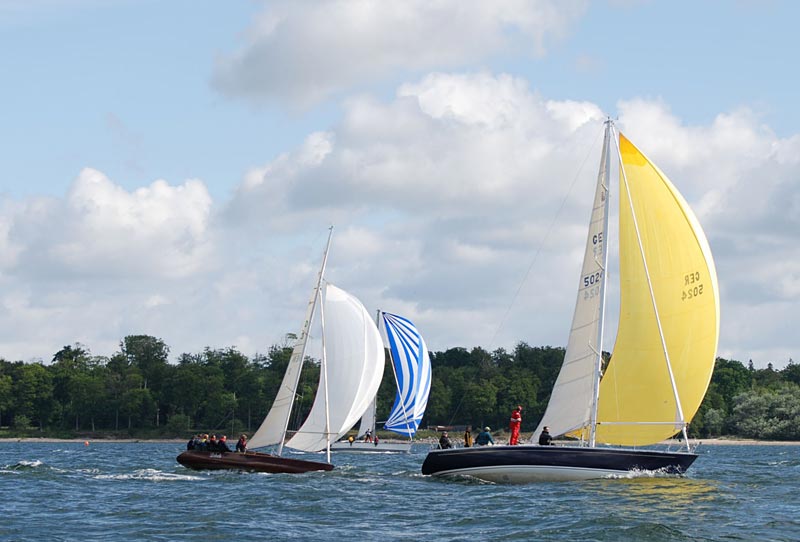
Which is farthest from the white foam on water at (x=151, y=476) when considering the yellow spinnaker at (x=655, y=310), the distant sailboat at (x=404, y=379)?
the distant sailboat at (x=404, y=379)

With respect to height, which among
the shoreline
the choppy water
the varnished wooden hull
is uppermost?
the shoreline

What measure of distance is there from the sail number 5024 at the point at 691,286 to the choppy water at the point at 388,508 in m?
6.54

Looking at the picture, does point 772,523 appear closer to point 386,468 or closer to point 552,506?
point 552,506

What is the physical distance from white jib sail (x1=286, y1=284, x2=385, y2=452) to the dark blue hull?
9.30 m

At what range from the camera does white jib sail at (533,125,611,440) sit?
1603 inches

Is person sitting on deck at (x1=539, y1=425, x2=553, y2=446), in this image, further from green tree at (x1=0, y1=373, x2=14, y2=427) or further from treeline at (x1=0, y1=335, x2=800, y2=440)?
green tree at (x1=0, y1=373, x2=14, y2=427)

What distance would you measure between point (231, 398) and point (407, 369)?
67.2 m

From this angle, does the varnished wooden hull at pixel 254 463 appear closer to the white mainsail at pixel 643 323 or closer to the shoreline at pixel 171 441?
the white mainsail at pixel 643 323

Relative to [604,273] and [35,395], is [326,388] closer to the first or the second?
[604,273]

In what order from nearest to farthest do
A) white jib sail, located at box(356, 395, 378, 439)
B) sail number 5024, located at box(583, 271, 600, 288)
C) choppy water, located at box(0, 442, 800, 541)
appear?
choppy water, located at box(0, 442, 800, 541), sail number 5024, located at box(583, 271, 600, 288), white jib sail, located at box(356, 395, 378, 439)

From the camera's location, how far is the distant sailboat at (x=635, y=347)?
3909 cm

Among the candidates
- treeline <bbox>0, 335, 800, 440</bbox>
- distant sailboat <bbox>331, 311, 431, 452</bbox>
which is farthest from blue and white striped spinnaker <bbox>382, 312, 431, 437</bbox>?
treeline <bbox>0, 335, 800, 440</bbox>

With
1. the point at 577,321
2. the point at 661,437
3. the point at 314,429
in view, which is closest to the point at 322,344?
the point at 314,429

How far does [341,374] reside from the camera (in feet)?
163
